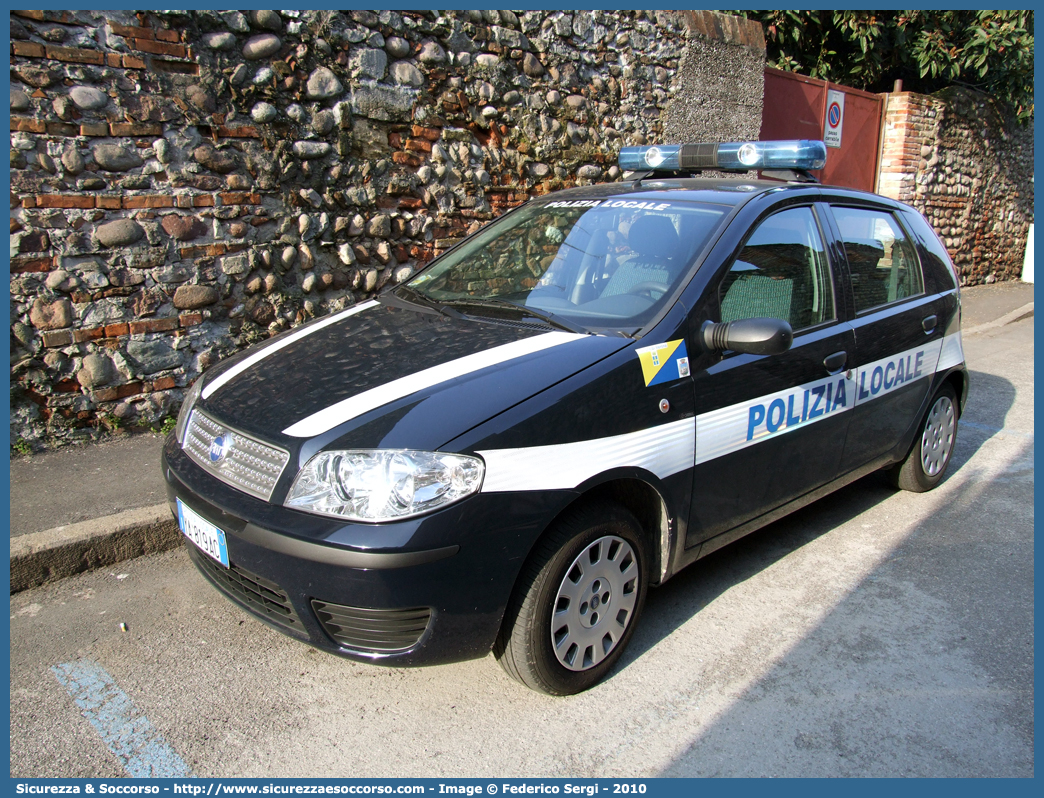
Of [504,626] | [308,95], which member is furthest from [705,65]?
[504,626]

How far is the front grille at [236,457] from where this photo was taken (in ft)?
8.11

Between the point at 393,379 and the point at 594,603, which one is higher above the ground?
the point at 393,379

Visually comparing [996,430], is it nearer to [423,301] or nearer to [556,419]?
[423,301]

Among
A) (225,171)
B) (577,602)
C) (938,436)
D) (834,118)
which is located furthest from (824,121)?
(577,602)

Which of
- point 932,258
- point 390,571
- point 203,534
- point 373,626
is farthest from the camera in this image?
point 932,258

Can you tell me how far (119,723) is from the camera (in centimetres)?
261

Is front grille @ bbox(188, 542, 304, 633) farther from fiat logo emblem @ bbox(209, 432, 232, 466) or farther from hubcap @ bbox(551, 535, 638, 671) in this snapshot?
hubcap @ bbox(551, 535, 638, 671)

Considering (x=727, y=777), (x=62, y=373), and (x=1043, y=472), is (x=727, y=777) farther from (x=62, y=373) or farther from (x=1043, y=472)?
(x=62, y=373)

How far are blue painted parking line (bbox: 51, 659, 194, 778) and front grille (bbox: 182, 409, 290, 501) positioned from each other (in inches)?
33.6

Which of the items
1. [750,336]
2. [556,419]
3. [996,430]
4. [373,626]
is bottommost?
[996,430]

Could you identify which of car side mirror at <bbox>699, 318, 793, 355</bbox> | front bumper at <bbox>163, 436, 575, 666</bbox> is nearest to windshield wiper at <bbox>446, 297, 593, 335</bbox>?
car side mirror at <bbox>699, 318, 793, 355</bbox>

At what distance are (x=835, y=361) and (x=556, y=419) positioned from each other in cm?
165

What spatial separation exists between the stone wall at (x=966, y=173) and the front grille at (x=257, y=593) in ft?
38.2

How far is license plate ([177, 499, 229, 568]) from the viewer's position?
2557 mm
